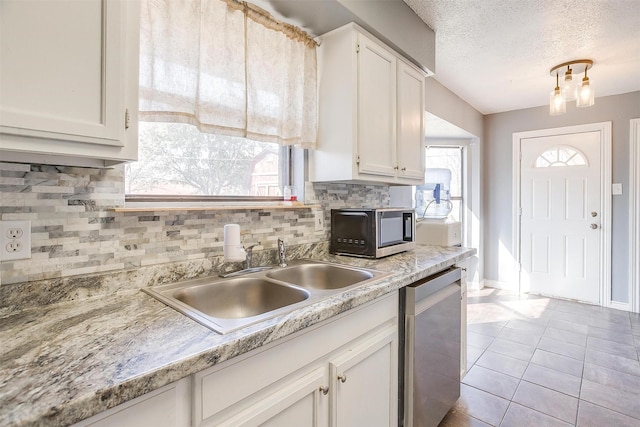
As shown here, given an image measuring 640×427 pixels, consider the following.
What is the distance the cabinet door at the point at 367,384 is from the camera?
1068 mm

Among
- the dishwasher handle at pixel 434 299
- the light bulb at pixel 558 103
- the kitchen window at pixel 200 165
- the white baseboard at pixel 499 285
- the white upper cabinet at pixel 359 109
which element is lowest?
the white baseboard at pixel 499 285

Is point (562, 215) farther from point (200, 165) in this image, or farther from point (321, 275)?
point (200, 165)

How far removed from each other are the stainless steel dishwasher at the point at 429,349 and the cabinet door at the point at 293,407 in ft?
1.79

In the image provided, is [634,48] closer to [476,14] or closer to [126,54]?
[476,14]

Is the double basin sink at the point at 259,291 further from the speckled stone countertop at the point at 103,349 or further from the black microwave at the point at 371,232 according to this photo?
the black microwave at the point at 371,232

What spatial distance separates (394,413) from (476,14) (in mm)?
2362

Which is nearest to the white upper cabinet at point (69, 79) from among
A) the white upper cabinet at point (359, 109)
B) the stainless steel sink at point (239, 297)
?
the stainless steel sink at point (239, 297)

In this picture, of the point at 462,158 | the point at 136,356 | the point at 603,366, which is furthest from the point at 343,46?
the point at 462,158

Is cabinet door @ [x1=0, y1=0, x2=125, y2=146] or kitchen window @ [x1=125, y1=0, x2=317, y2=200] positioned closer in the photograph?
cabinet door @ [x1=0, y1=0, x2=125, y2=146]

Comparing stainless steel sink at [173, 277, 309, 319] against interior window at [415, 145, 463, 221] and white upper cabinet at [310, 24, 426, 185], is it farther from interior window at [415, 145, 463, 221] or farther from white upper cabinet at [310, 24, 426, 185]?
interior window at [415, 145, 463, 221]

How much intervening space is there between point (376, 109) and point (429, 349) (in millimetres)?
1305

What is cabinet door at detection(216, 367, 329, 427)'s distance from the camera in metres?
0.80

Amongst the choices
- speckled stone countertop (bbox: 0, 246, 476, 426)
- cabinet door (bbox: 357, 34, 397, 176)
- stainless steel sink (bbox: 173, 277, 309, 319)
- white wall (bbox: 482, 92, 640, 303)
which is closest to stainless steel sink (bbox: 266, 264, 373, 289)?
stainless steel sink (bbox: 173, 277, 309, 319)

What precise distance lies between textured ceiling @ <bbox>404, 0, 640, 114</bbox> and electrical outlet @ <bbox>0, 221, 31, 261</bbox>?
7.25 ft
